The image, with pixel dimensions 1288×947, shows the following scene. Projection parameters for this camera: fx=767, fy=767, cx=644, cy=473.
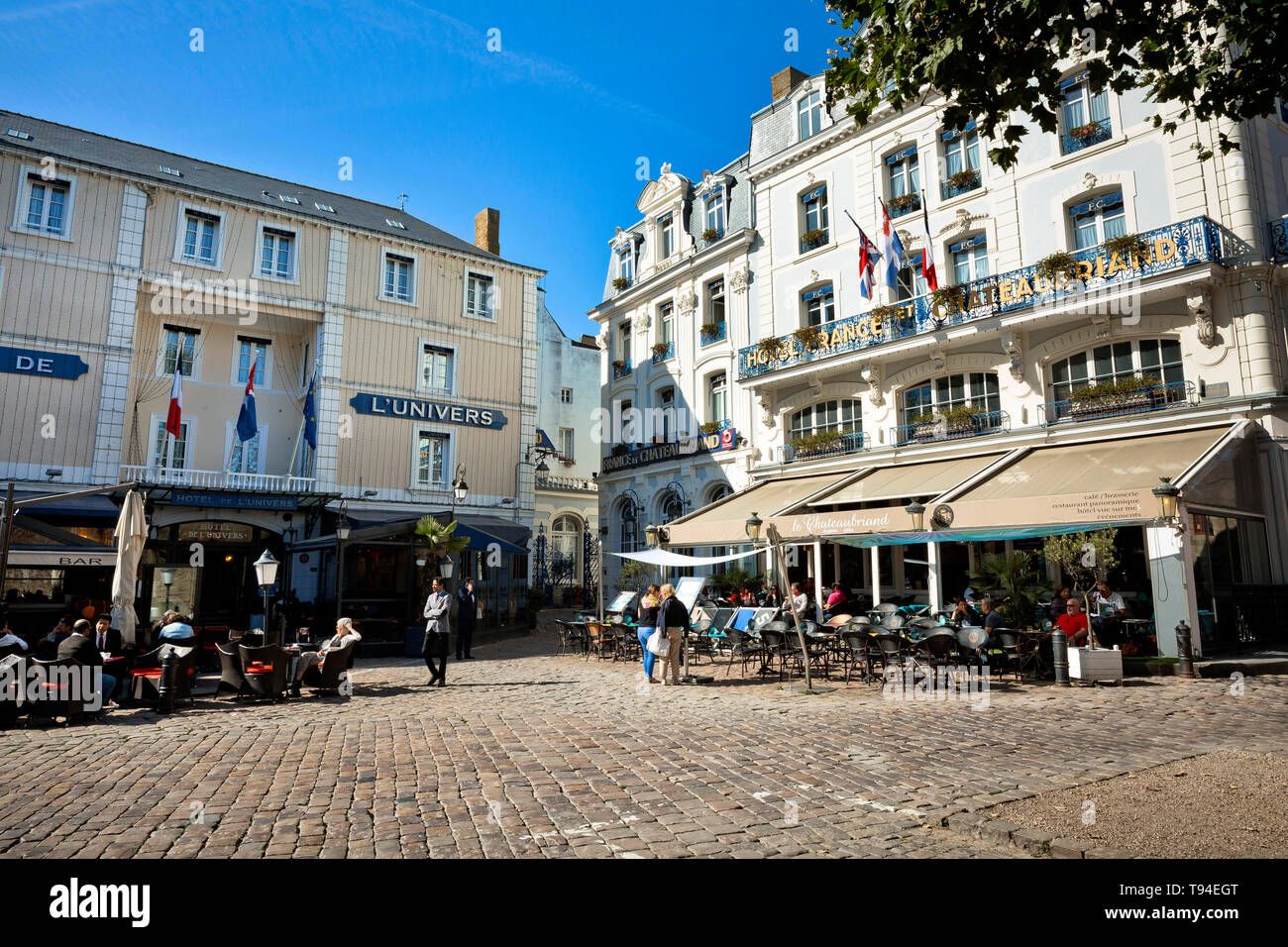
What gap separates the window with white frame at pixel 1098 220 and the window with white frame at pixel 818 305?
5.92m

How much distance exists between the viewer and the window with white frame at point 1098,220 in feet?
52.2

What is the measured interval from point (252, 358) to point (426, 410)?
5235 mm

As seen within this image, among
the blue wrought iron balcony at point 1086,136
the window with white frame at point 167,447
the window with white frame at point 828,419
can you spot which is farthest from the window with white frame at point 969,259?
the window with white frame at point 167,447

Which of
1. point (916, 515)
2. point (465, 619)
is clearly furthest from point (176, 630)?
point (916, 515)

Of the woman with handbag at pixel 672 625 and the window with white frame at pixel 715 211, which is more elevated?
the window with white frame at pixel 715 211

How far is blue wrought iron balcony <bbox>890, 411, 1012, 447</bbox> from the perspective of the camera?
→ 1705cm

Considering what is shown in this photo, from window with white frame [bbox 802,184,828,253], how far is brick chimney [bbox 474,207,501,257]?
11.6 m

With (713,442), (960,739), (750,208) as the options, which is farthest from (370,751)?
(750,208)

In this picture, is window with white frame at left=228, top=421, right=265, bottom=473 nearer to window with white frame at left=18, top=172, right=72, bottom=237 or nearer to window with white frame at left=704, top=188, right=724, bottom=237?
window with white frame at left=18, top=172, right=72, bottom=237

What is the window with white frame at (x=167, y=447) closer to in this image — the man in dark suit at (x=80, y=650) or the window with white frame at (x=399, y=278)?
the window with white frame at (x=399, y=278)

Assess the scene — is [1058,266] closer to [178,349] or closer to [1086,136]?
[1086,136]

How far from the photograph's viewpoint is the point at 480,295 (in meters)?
24.9

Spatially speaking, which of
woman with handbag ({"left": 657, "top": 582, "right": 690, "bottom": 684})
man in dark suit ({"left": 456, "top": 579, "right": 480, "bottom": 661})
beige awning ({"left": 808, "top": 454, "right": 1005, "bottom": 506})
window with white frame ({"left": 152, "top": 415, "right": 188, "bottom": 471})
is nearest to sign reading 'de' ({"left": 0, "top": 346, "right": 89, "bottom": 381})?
window with white frame ({"left": 152, "top": 415, "right": 188, "bottom": 471})
